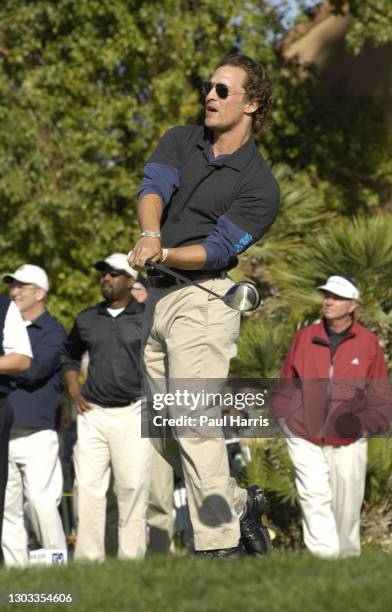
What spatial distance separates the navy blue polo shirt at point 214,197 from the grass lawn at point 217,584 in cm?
181

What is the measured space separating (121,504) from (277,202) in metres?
4.42

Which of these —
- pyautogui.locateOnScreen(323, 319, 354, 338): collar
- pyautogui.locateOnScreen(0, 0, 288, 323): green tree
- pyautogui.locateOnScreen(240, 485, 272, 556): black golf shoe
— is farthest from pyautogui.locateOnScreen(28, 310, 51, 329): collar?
pyautogui.locateOnScreen(0, 0, 288, 323): green tree

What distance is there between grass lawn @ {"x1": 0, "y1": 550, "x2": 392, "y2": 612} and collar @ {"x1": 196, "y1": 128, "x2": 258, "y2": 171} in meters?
2.20

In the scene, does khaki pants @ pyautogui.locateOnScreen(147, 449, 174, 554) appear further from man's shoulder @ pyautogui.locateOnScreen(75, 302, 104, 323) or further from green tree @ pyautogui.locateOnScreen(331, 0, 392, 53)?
green tree @ pyautogui.locateOnScreen(331, 0, 392, 53)

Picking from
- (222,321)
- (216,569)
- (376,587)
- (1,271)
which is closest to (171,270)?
(222,321)

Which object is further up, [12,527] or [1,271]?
[1,271]

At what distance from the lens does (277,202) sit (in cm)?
694

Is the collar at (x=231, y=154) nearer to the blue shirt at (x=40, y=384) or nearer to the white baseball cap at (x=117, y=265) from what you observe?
the white baseball cap at (x=117, y=265)

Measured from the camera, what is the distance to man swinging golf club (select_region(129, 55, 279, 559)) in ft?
21.7

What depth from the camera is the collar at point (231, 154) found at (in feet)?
22.4

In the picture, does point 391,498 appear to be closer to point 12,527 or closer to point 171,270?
point 12,527

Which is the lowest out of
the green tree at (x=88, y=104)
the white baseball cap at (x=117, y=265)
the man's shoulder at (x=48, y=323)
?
the man's shoulder at (x=48, y=323)

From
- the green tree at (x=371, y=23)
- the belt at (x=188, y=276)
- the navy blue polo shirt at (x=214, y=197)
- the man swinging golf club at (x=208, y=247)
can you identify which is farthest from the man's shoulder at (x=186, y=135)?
the green tree at (x=371, y=23)

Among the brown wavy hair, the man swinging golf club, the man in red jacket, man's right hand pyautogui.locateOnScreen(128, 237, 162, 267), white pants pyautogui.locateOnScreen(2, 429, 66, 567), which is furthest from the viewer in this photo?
the man in red jacket
